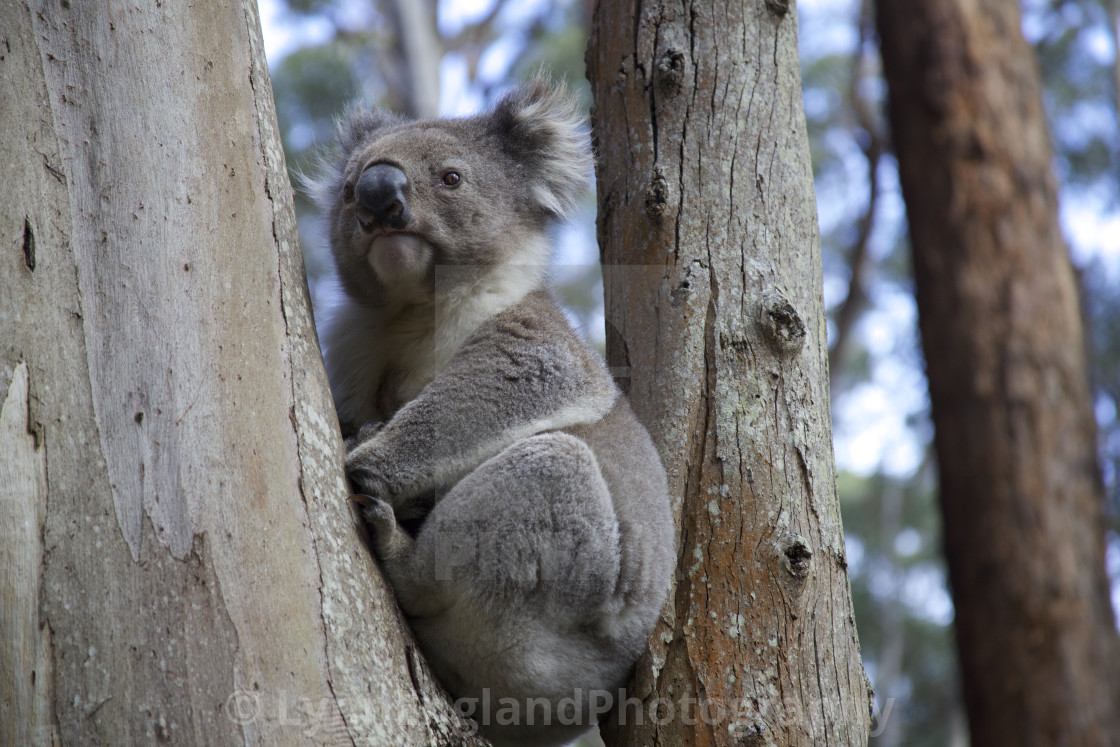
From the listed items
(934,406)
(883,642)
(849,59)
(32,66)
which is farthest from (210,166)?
(883,642)

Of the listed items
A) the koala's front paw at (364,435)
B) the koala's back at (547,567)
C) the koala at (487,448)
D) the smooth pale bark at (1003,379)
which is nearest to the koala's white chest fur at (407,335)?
the koala at (487,448)

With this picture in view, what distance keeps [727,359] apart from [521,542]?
0.83 meters

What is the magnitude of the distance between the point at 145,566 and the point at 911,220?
4.80m

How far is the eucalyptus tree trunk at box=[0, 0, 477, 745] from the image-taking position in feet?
6.22

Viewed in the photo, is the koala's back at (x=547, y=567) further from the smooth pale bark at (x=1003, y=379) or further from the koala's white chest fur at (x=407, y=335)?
the smooth pale bark at (x=1003, y=379)

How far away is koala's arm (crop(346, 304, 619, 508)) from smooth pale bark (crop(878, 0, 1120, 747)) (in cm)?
294

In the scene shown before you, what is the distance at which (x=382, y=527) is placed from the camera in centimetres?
243

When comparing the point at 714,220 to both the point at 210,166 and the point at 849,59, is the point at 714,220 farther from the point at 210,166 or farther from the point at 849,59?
the point at 849,59

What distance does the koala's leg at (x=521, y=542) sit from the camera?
2.50 m

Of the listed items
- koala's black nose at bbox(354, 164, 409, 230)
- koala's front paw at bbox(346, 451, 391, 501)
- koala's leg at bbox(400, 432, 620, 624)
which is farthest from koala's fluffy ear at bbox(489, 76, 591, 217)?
koala's front paw at bbox(346, 451, 391, 501)

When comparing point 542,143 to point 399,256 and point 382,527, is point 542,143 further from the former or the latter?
point 382,527

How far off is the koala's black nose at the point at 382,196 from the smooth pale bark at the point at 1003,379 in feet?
11.4

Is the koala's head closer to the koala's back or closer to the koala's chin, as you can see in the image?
the koala's chin

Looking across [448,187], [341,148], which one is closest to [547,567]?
[448,187]
